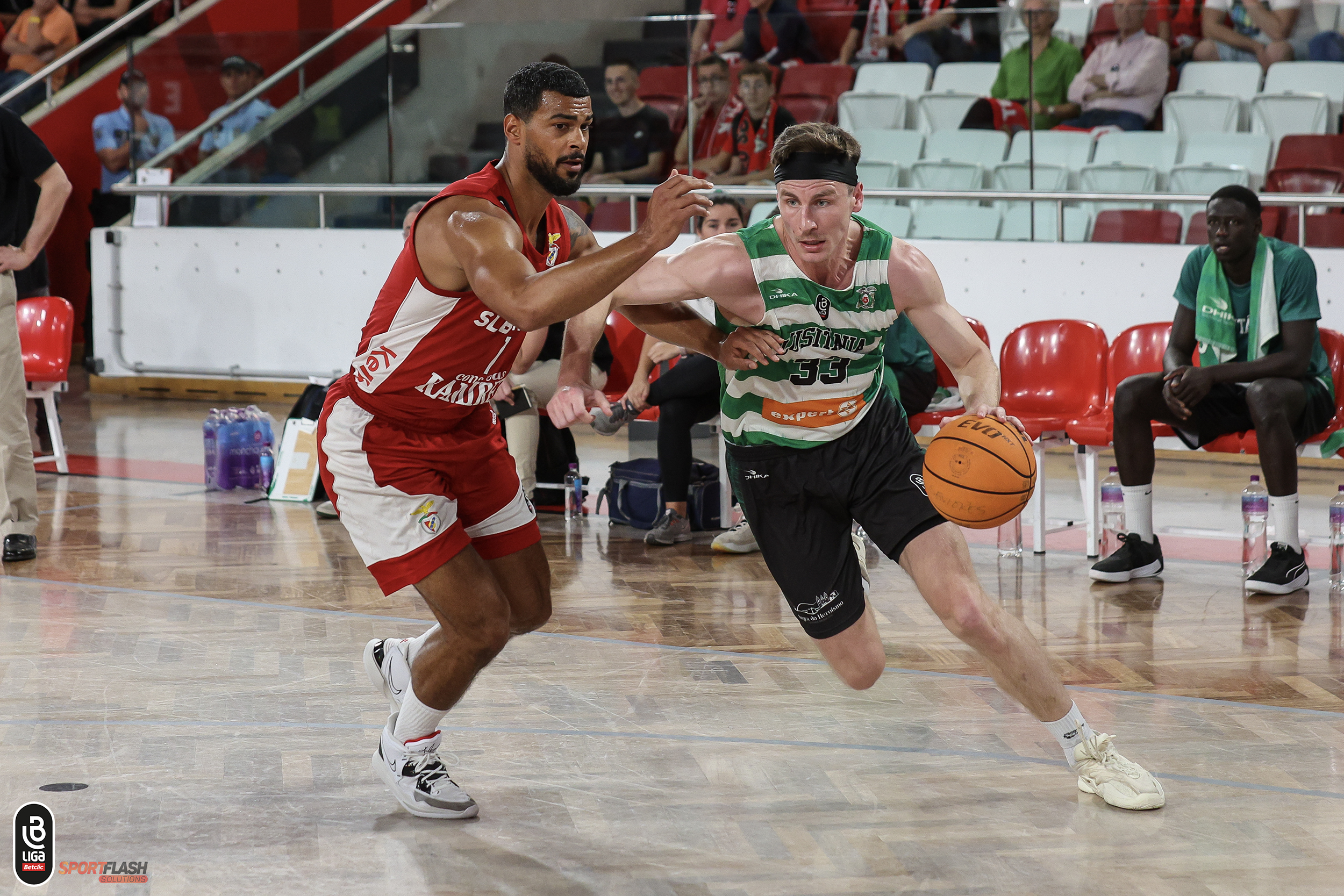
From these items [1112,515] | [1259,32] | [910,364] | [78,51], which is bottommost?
[1112,515]

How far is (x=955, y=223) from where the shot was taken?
957cm

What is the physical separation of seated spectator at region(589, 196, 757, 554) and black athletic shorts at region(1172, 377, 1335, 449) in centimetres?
204

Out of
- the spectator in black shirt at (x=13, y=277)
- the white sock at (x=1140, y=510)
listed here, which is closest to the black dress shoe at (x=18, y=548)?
the spectator in black shirt at (x=13, y=277)

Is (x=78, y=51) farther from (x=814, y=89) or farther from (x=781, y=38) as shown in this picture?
(x=814, y=89)

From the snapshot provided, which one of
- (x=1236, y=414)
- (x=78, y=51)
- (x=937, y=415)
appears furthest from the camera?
(x=78, y=51)

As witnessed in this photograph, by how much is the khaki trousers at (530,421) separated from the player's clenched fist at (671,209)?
13.6ft

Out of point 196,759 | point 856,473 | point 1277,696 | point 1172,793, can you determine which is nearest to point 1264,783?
point 1172,793

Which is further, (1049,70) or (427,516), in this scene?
(1049,70)

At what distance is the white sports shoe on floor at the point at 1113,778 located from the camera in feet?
11.9

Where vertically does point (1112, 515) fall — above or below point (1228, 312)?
below

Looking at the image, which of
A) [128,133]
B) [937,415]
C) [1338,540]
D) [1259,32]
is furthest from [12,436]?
[1259,32]

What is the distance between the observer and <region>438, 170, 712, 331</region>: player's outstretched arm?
9.93 feet

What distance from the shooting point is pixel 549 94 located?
11.1 ft

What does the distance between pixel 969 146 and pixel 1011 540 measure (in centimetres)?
354
